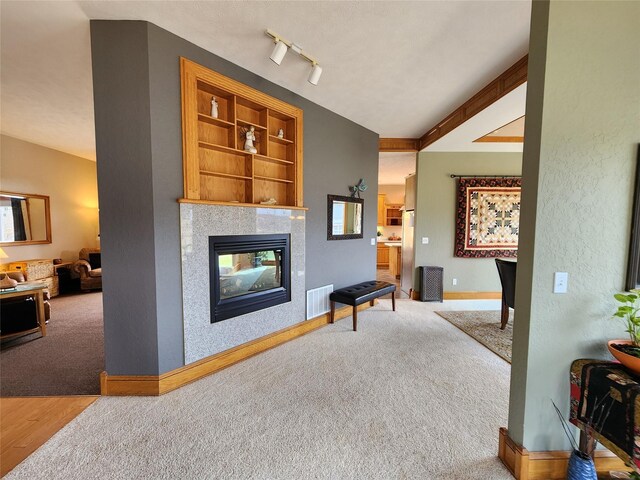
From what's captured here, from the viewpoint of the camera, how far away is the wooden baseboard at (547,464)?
56.4 inches

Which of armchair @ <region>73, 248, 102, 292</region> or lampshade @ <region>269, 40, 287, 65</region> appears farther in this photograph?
armchair @ <region>73, 248, 102, 292</region>

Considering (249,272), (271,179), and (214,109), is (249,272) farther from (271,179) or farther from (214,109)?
(214,109)

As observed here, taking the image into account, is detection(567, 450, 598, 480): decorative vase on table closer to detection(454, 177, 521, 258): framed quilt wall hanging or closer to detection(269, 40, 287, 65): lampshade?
detection(269, 40, 287, 65): lampshade

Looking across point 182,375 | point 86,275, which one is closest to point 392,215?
point 182,375

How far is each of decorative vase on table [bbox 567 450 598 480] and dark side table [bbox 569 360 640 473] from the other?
0.33 ft

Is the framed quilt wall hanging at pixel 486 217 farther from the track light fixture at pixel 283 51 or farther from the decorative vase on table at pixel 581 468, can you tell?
the decorative vase on table at pixel 581 468

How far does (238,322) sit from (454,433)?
197cm

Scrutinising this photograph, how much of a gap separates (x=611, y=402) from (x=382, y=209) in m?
7.83

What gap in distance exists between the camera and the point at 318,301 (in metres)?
3.58

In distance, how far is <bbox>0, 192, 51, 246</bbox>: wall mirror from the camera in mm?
4707

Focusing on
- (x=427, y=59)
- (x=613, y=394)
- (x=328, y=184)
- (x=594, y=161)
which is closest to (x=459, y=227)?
(x=328, y=184)

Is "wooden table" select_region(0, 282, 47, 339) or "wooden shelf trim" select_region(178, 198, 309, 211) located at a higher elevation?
"wooden shelf trim" select_region(178, 198, 309, 211)

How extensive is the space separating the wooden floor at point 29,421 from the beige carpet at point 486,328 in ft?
12.4

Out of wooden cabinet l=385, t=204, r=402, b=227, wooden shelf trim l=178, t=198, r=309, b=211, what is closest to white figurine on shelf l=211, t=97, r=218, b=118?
wooden shelf trim l=178, t=198, r=309, b=211
